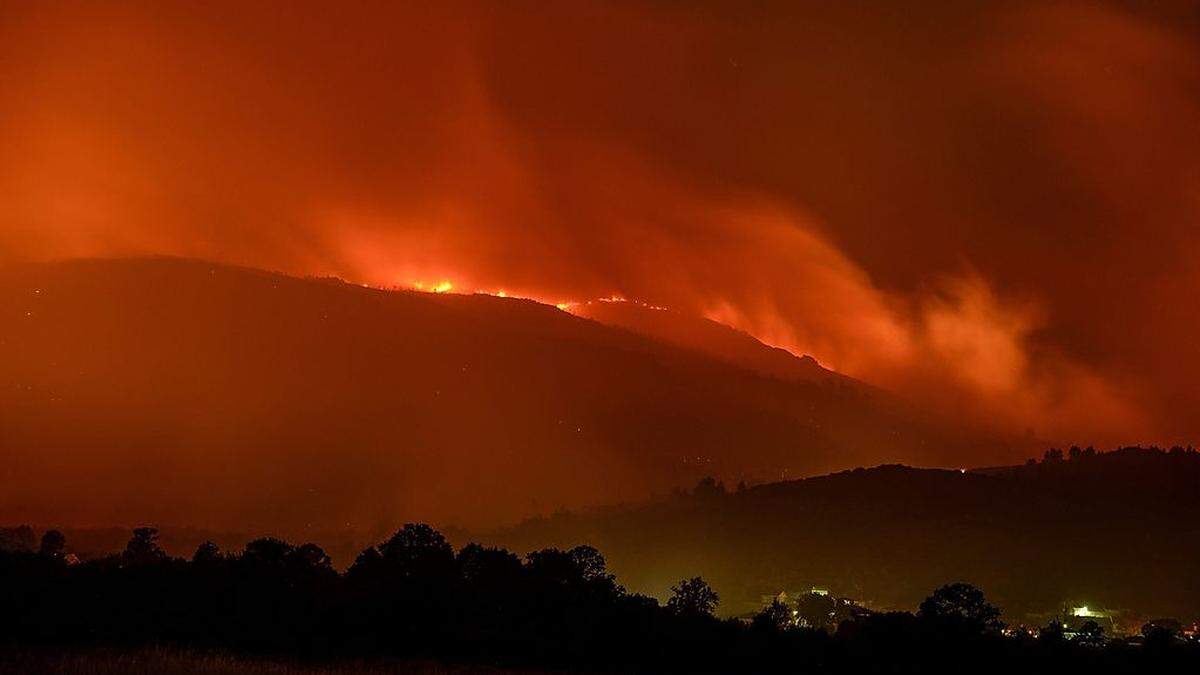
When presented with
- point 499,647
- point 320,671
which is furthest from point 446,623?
point 320,671

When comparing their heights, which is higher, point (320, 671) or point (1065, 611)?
point (1065, 611)

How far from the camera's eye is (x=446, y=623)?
174 feet

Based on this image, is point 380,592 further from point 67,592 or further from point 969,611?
point 969,611

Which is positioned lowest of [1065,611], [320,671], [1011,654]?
[320,671]

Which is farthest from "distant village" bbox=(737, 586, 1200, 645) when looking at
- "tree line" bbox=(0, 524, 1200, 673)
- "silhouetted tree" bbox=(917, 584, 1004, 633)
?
"tree line" bbox=(0, 524, 1200, 673)

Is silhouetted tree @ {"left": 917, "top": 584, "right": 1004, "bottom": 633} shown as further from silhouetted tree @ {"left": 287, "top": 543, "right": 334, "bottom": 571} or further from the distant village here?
the distant village

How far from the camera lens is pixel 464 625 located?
5278 centimetres

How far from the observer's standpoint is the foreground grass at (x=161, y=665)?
3216cm

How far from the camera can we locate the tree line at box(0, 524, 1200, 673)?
46.5 meters

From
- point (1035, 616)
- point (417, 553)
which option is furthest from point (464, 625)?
point (1035, 616)

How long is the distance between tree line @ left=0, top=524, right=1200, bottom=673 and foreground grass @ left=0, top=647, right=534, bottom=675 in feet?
13.0

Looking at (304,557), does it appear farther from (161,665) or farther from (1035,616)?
(1035,616)

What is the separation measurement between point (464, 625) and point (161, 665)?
805 inches

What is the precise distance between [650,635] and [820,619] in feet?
299
